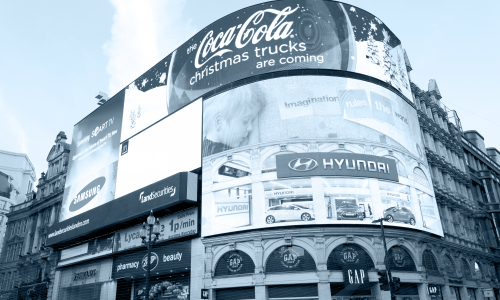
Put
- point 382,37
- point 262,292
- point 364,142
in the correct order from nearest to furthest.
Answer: point 262,292 < point 364,142 < point 382,37

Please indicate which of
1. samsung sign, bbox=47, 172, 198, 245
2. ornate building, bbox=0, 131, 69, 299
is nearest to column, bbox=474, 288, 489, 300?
samsung sign, bbox=47, 172, 198, 245

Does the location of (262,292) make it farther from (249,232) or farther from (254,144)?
(254,144)

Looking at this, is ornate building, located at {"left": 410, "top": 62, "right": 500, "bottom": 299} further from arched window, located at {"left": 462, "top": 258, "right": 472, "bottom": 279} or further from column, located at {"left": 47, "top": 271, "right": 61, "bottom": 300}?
column, located at {"left": 47, "top": 271, "right": 61, "bottom": 300}

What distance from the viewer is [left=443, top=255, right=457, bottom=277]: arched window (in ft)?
110

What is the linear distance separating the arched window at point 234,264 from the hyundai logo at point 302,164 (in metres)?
7.36

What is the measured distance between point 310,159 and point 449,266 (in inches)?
643

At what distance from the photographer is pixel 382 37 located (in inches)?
1543

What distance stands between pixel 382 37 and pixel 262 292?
27003 mm

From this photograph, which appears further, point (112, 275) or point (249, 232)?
point (112, 275)

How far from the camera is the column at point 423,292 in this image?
2873 centimetres

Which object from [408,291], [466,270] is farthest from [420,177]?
[466,270]

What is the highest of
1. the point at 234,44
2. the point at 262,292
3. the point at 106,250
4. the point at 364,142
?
the point at 234,44

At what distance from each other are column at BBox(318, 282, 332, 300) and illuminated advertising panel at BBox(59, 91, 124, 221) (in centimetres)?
2489

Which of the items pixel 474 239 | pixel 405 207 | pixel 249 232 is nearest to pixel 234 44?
pixel 249 232
